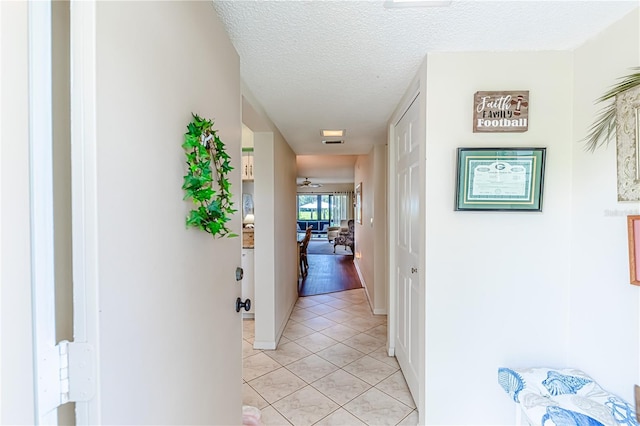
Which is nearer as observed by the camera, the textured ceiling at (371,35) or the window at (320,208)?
the textured ceiling at (371,35)

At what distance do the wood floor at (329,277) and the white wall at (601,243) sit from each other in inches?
143

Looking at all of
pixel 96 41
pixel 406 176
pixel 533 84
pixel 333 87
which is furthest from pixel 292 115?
pixel 96 41

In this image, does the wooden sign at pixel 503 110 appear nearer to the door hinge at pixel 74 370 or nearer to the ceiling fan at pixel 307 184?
the door hinge at pixel 74 370

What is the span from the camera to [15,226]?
50cm

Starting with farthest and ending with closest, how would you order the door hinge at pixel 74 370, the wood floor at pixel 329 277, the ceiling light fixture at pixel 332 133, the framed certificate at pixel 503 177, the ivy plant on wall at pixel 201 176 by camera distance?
the wood floor at pixel 329 277, the ceiling light fixture at pixel 332 133, the framed certificate at pixel 503 177, the ivy plant on wall at pixel 201 176, the door hinge at pixel 74 370

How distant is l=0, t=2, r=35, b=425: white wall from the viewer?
475mm

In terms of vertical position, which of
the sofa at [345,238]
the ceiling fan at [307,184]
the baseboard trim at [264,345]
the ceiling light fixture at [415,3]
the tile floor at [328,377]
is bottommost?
the tile floor at [328,377]

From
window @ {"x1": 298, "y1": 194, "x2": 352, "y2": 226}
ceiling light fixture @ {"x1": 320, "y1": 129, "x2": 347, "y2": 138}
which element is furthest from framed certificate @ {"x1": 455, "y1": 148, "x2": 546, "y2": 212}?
Answer: window @ {"x1": 298, "y1": 194, "x2": 352, "y2": 226}

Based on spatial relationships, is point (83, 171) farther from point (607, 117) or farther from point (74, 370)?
point (607, 117)

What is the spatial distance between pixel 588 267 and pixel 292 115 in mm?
2185

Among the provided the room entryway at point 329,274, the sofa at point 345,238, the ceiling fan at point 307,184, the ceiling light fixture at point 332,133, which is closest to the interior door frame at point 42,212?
the ceiling light fixture at point 332,133

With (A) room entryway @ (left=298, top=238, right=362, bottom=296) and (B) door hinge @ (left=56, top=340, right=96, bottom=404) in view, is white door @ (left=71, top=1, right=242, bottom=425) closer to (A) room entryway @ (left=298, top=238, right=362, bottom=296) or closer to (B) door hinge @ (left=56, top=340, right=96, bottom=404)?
(B) door hinge @ (left=56, top=340, right=96, bottom=404)

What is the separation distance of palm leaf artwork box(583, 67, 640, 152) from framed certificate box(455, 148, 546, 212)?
193 millimetres

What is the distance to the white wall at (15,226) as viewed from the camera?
0.48 metres
